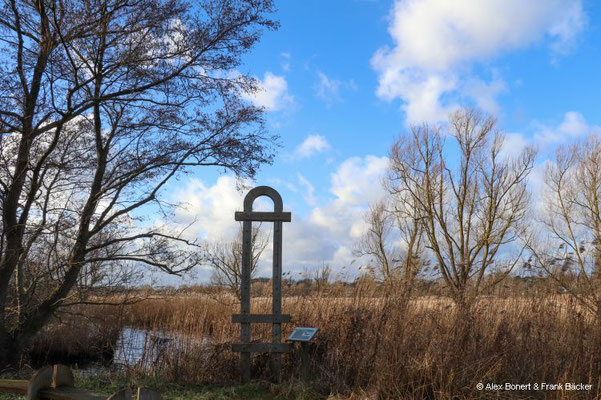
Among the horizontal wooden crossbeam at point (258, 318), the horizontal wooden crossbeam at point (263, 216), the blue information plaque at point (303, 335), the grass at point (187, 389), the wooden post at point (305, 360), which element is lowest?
the grass at point (187, 389)

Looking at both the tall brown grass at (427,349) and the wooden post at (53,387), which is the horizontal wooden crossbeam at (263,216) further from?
the wooden post at (53,387)

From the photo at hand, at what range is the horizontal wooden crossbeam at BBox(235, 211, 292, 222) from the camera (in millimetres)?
7680

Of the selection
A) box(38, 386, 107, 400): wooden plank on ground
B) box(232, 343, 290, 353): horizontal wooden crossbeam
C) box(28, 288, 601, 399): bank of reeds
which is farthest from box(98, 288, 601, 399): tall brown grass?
box(38, 386, 107, 400): wooden plank on ground

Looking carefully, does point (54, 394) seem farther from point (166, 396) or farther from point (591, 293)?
point (591, 293)

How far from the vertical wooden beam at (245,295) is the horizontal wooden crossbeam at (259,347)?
0.26 feet

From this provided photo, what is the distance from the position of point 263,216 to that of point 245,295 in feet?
3.62

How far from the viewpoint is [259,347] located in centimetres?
733

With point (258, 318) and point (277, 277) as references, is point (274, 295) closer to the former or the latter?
point (277, 277)

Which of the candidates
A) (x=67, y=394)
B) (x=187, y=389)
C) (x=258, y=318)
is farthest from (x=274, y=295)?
(x=67, y=394)

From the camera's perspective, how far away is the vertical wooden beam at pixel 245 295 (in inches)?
290

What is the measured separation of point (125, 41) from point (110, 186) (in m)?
2.36

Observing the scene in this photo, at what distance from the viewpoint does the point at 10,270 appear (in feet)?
28.9

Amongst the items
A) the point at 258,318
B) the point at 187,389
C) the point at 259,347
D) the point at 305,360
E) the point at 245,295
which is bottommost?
the point at 187,389

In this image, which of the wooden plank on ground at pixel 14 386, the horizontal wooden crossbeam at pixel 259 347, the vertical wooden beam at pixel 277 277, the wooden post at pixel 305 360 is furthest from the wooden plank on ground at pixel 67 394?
the vertical wooden beam at pixel 277 277
